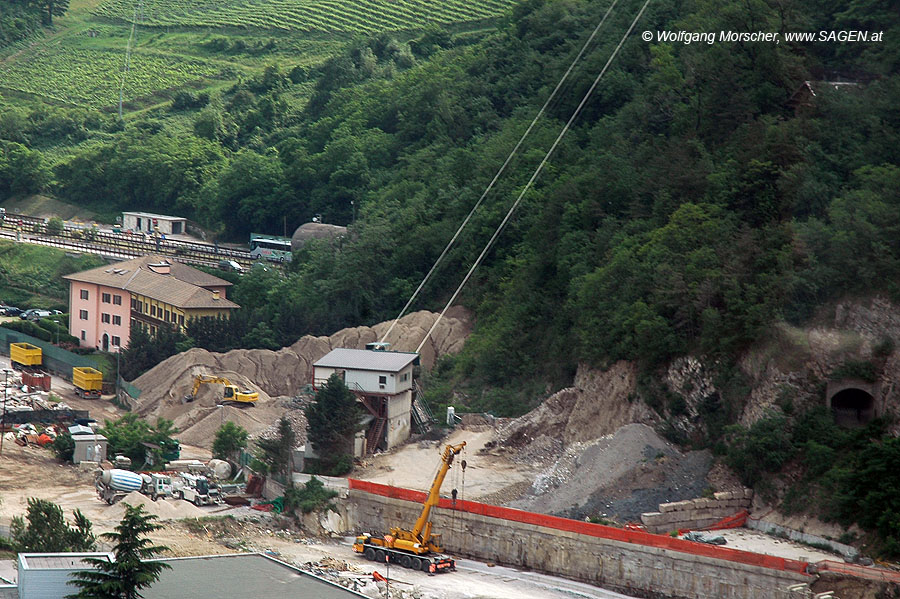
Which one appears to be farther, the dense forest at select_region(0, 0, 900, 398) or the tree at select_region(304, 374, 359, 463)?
the tree at select_region(304, 374, 359, 463)

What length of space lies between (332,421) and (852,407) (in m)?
18.9

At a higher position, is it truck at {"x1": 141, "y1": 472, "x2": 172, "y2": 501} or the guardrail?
the guardrail

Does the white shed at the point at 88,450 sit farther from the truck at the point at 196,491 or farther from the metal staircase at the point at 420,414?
the metal staircase at the point at 420,414

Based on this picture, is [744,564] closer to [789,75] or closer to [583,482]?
[583,482]

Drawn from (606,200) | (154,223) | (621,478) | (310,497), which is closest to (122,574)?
(310,497)

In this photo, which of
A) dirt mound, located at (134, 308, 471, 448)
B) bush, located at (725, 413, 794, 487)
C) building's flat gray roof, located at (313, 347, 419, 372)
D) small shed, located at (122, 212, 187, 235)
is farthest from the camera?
small shed, located at (122, 212, 187, 235)

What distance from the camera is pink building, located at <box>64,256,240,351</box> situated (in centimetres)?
7538

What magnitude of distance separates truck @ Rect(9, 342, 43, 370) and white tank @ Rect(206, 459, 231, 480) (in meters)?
21.8

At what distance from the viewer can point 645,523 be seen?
Result: 45250 millimetres

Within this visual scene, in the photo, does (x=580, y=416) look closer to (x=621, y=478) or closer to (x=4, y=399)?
(x=621, y=478)

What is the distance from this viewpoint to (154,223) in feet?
316

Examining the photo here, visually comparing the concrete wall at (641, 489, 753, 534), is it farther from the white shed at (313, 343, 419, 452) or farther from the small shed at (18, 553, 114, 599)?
the small shed at (18, 553, 114, 599)

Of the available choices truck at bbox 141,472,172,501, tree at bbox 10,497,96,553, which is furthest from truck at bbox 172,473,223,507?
tree at bbox 10,497,96,553

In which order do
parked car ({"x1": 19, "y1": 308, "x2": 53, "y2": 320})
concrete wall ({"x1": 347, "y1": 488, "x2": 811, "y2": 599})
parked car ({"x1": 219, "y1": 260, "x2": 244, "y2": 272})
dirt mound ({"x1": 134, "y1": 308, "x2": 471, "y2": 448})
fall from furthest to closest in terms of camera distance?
parked car ({"x1": 219, "y1": 260, "x2": 244, "y2": 272}) < parked car ({"x1": 19, "y1": 308, "x2": 53, "y2": 320}) < dirt mound ({"x1": 134, "y1": 308, "x2": 471, "y2": 448}) < concrete wall ({"x1": 347, "y1": 488, "x2": 811, "y2": 599})
